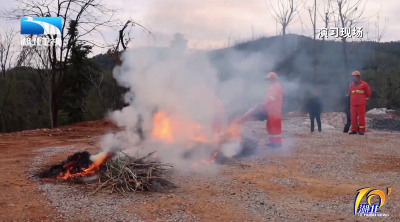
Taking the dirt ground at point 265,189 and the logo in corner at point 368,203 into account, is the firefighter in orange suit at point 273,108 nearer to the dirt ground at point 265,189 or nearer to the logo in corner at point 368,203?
the dirt ground at point 265,189

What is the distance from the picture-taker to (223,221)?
14.8 feet

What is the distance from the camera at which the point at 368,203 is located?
5164 mm

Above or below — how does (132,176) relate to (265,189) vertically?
above

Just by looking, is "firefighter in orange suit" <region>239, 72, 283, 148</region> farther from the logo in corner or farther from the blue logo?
the blue logo

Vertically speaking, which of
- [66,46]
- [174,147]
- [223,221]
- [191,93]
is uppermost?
[66,46]

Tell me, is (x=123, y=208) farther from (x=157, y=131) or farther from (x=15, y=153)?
(x=15, y=153)

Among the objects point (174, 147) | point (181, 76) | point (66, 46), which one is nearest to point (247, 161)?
point (174, 147)

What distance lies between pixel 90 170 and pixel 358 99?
935 centimetres

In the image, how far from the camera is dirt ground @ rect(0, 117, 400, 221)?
15.6 feet

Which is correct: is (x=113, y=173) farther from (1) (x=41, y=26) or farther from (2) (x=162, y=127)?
(1) (x=41, y=26)

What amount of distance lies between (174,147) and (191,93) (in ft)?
4.50

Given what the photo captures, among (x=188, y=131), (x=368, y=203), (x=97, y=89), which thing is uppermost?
(x=97, y=89)

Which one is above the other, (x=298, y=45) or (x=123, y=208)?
(x=298, y=45)

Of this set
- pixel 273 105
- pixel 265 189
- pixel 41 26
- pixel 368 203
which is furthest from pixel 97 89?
pixel 368 203
